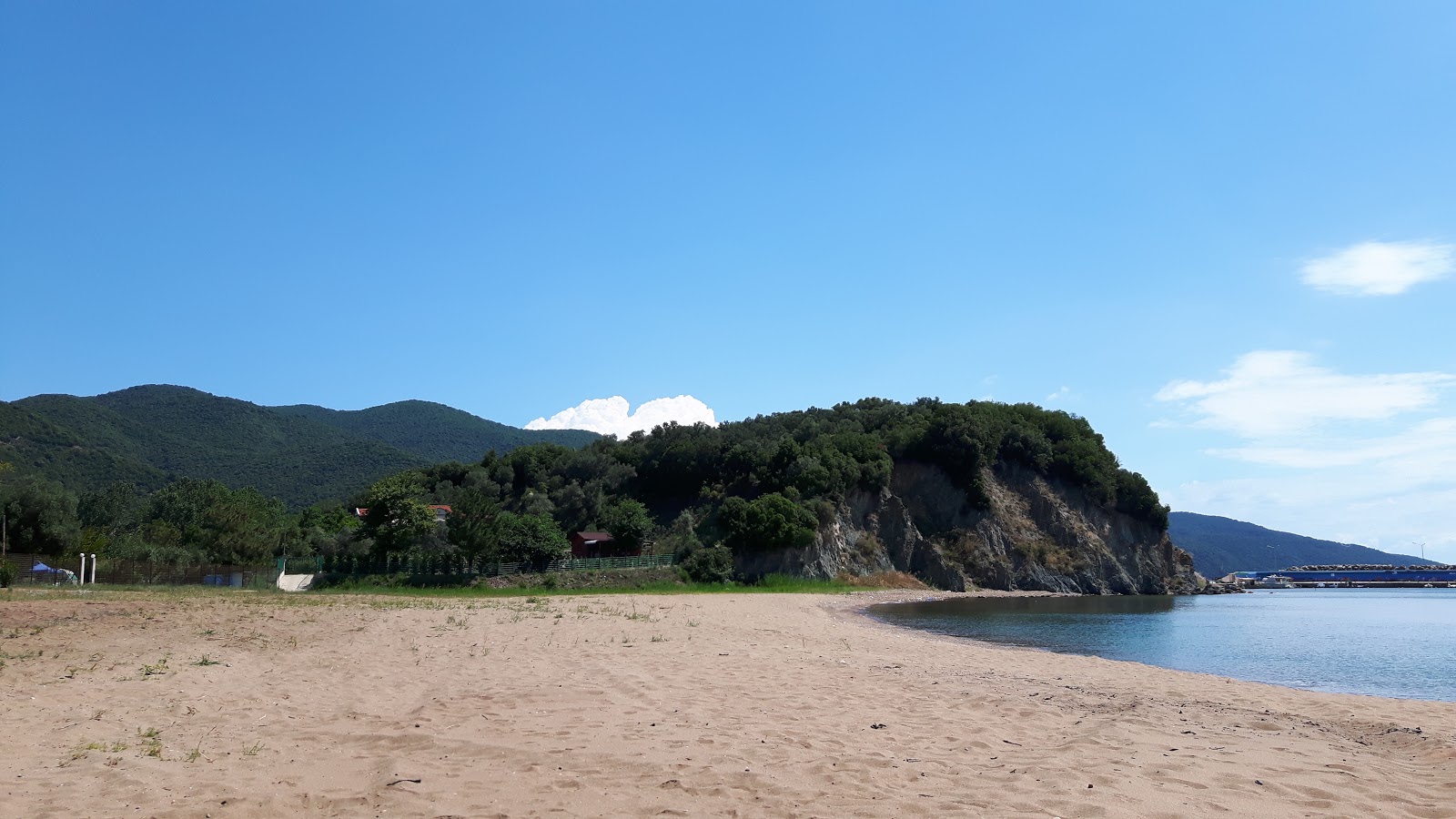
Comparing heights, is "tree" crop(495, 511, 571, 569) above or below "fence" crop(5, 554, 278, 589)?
above

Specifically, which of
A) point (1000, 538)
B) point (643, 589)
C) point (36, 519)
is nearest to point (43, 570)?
point (36, 519)

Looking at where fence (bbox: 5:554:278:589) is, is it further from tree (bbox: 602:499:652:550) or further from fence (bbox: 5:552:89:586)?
tree (bbox: 602:499:652:550)

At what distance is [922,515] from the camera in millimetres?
87375

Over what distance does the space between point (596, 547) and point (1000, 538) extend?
40.5 meters

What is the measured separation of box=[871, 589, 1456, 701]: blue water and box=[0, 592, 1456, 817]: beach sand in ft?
20.5

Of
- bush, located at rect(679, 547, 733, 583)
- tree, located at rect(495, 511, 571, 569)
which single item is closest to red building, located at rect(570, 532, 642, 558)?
bush, located at rect(679, 547, 733, 583)

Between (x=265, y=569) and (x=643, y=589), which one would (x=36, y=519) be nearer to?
(x=265, y=569)

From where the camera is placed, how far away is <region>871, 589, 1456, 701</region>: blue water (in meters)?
21.9

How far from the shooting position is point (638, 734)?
9.41 metres

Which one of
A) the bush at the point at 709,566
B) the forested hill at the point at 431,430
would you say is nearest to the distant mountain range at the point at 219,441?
the forested hill at the point at 431,430

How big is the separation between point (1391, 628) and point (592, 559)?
4366 centimetres

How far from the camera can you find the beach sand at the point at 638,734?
706 centimetres

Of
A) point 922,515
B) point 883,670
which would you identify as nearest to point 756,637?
point 883,670

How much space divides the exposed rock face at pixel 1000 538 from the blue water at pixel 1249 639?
74.8 ft
